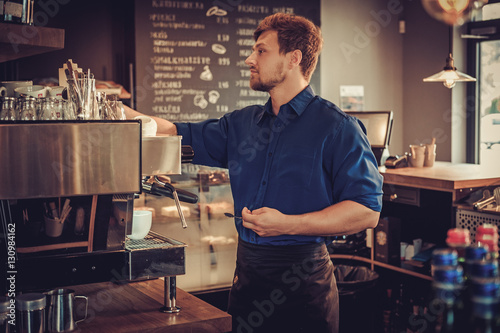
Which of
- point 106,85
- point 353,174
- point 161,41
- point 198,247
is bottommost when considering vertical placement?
point 198,247

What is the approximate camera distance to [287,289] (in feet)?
6.63

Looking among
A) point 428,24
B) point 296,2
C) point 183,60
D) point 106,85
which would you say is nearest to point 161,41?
point 183,60

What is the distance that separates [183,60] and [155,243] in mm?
2839

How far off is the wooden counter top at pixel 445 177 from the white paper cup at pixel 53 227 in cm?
210

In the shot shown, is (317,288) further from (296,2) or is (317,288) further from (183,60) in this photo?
(296,2)

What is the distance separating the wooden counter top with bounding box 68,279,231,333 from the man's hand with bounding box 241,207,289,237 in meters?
0.28

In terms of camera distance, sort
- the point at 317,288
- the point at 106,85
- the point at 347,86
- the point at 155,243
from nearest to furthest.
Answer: the point at 155,243 → the point at 317,288 → the point at 106,85 → the point at 347,86

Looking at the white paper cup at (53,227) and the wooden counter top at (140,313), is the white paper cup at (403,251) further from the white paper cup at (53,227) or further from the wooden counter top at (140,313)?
the white paper cup at (53,227)

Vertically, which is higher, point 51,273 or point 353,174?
point 353,174

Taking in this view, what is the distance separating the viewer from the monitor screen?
4.02 m

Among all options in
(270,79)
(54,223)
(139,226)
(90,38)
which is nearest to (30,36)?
(54,223)

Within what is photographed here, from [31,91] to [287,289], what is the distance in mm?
1019

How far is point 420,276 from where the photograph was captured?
332cm

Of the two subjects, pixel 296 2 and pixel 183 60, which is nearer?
pixel 183 60
